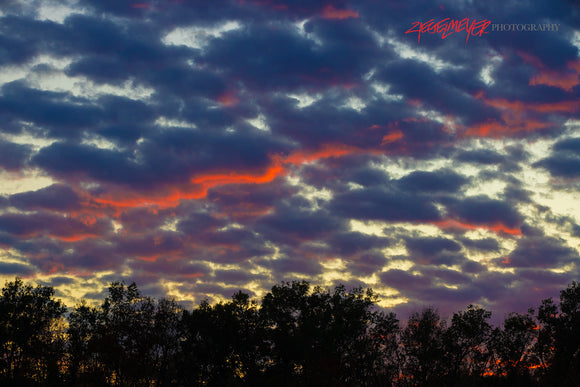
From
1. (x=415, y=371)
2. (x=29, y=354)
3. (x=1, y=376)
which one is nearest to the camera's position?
(x=1, y=376)

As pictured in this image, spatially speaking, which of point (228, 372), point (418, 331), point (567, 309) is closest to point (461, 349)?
point (418, 331)

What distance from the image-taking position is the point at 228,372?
248 ft

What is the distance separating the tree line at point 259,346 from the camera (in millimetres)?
74812

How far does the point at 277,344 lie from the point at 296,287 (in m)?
9.33

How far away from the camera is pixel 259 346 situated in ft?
255

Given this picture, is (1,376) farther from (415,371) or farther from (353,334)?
(415,371)

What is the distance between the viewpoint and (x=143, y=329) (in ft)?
252

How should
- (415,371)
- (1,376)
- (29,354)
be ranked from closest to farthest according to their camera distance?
(1,376)
(29,354)
(415,371)

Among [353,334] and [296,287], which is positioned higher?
[296,287]

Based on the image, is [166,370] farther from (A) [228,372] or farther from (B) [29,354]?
(B) [29,354]

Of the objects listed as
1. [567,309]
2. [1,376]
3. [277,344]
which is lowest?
[1,376]

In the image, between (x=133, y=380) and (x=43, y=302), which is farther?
(x=43, y=302)

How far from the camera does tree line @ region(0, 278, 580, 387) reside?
Answer: 74.8 metres

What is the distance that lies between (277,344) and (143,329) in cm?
1994
